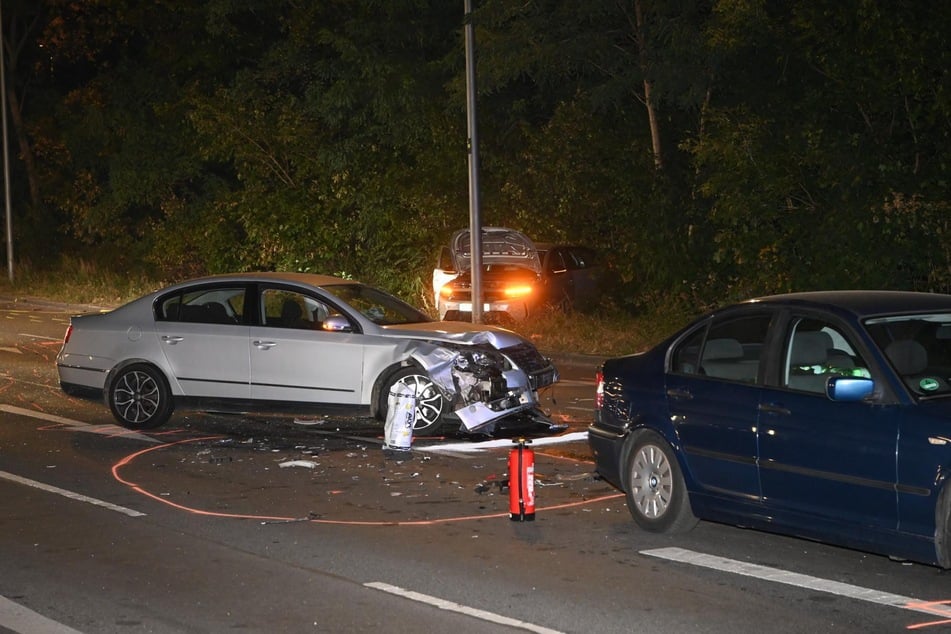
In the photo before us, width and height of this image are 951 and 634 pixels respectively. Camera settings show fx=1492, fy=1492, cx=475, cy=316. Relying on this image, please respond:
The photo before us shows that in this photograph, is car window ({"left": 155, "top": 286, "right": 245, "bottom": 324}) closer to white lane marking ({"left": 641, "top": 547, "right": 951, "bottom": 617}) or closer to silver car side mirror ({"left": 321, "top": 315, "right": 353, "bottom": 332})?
silver car side mirror ({"left": 321, "top": 315, "right": 353, "bottom": 332})

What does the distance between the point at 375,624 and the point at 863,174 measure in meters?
14.7

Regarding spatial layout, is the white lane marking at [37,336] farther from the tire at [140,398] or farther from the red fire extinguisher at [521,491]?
the red fire extinguisher at [521,491]

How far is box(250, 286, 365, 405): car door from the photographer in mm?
13914

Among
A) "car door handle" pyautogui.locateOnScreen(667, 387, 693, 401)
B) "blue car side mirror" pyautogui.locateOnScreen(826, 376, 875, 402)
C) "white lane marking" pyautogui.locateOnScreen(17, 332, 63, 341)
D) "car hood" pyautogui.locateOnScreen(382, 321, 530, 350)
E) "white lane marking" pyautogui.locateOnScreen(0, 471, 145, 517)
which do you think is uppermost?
"car hood" pyautogui.locateOnScreen(382, 321, 530, 350)

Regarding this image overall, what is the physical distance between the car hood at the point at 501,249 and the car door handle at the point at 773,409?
53.7ft

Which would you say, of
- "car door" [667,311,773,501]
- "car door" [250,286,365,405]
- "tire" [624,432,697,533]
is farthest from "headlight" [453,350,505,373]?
"car door" [667,311,773,501]

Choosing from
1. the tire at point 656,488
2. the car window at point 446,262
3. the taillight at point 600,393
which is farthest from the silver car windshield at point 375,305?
the car window at point 446,262

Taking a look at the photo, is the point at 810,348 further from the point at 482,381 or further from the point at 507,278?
the point at 507,278

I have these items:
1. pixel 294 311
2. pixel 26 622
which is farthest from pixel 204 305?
pixel 26 622

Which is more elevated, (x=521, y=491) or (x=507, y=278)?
(x=507, y=278)

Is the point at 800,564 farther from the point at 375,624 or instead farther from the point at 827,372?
the point at 375,624

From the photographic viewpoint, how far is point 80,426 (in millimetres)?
14750

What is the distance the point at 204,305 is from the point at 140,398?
1.11m

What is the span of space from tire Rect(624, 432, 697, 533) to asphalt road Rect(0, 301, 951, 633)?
0.15m
